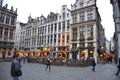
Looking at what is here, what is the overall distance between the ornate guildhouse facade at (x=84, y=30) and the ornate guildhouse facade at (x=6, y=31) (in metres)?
21.2


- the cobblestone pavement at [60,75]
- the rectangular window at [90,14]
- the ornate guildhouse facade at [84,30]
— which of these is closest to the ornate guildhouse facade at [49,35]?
the ornate guildhouse facade at [84,30]

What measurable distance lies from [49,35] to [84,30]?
47.5ft

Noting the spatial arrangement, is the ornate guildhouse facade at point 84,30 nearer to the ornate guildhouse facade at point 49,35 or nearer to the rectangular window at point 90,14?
the rectangular window at point 90,14

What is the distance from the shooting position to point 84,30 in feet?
123

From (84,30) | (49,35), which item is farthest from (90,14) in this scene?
(49,35)

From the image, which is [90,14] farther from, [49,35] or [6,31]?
[6,31]

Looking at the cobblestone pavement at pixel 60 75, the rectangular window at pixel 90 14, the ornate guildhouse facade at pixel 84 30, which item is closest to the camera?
the cobblestone pavement at pixel 60 75

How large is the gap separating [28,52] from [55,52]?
15.4 meters

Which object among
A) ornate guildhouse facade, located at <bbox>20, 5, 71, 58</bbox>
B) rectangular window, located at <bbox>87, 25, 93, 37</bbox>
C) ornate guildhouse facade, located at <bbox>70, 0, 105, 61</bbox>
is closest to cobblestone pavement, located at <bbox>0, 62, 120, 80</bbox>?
ornate guildhouse facade, located at <bbox>70, 0, 105, 61</bbox>

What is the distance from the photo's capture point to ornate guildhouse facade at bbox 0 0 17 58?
42.5 metres

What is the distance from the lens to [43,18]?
5147 centimetres

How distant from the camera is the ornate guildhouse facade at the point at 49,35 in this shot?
42250 millimetres

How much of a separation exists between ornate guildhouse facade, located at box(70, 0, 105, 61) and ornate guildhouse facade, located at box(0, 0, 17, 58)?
21230 millimetres

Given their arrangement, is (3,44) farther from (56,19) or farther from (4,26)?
(56,19)
